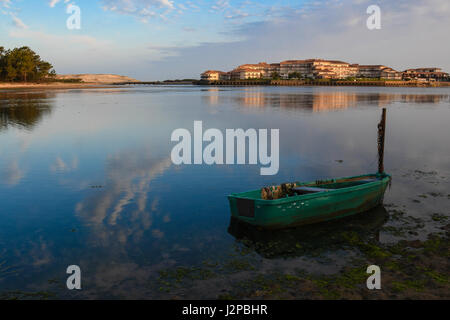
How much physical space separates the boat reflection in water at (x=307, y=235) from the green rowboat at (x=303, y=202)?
237mm

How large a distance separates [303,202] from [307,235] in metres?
1.05

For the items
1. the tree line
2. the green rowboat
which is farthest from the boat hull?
the tree line

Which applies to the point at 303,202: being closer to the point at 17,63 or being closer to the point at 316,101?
the point at 316,101

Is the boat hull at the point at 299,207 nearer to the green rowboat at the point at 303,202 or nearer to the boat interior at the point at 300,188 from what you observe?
the green rowboat at the point at 303,202

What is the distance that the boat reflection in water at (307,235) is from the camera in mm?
10375

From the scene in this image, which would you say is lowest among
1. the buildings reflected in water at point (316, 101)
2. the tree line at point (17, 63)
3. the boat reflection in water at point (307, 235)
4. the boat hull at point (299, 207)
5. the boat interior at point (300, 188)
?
the boat reflection in water at point (307, 235)

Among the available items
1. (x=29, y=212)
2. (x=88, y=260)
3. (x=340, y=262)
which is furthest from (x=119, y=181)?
(x=340, y=262)

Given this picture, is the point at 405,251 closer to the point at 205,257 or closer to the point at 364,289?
the point at 364,289

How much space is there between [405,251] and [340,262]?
207 centimetres

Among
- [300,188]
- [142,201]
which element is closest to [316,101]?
[300,188]

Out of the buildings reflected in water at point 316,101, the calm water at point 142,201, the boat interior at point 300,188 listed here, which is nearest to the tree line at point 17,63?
the buildings reflected in water at point 316,101

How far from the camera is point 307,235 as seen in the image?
11352 millimetres

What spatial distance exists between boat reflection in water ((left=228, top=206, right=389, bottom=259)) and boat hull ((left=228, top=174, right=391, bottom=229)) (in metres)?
0.23
